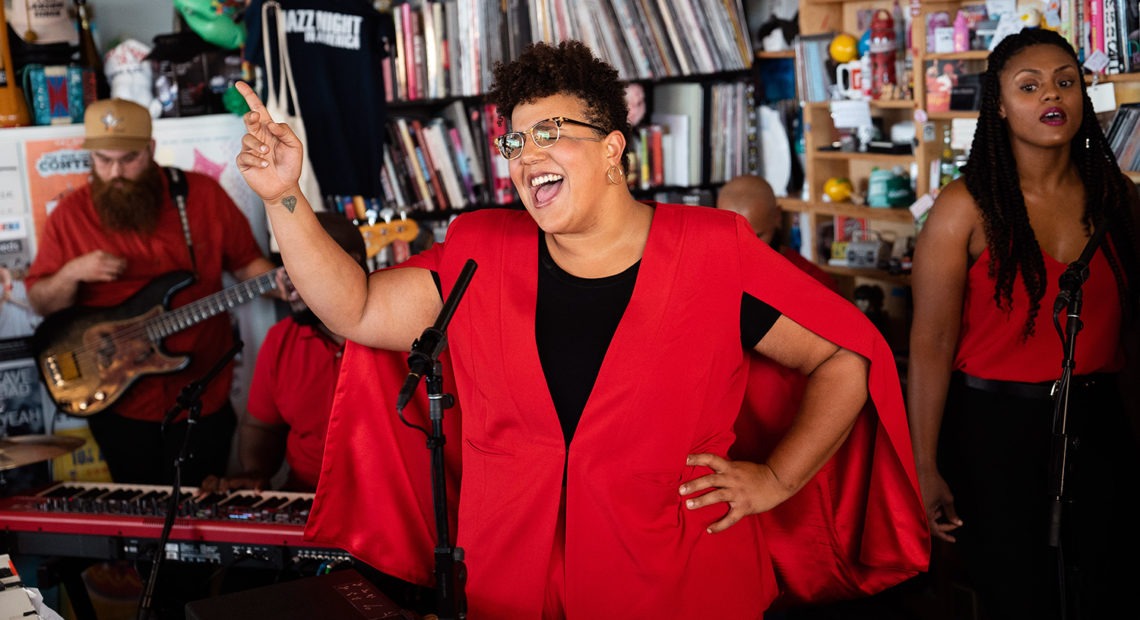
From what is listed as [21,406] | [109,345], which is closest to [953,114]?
[109,345]

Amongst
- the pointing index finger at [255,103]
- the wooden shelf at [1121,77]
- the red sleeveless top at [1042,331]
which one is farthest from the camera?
the wooden shelf at [1121,77]

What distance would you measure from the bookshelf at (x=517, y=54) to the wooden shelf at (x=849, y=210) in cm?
35

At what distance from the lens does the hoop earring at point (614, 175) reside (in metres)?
2.02

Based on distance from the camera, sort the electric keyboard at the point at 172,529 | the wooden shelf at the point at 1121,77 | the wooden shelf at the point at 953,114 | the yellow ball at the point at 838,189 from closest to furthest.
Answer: the electric keyboard at the point at 172,529 < the wooden shelf at the point at 1121,77 < the wooden shelf at the point at 953,114 < the yellow ball at the point at 838,189

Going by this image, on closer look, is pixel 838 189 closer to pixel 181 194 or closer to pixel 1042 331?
pixel 1042 331

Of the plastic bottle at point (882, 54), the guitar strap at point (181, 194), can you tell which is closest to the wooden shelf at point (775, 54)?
the plastic bottle at point (882, 54)

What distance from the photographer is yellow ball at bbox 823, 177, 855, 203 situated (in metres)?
4.45

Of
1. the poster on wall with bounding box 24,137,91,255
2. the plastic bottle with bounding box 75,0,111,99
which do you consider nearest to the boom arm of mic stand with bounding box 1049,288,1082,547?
the poster on wall with bounding box 24,137,91,255

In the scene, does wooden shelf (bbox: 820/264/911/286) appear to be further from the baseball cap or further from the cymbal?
the cymbal

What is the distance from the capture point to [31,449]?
10.3 feet

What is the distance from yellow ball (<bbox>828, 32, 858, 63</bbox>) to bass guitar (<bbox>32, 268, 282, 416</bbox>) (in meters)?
2.24

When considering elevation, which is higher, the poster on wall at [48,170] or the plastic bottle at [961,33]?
the plastic bottle at [961,33]

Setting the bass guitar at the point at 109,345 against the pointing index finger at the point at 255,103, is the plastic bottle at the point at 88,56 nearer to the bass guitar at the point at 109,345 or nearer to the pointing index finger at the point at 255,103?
the bass guitar at the point at 109,345

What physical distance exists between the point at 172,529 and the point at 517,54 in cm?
237
